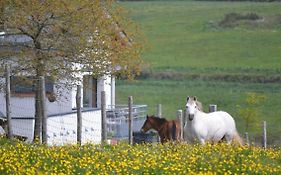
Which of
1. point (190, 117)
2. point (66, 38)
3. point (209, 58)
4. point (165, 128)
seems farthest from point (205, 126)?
point (209, 58)

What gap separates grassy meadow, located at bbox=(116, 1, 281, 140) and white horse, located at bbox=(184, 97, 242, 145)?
18.0 meters

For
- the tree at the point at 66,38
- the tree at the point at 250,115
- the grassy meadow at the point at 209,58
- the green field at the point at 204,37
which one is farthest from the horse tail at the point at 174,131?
the green field at the point at 204,37

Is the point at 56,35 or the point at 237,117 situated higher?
the point at 56,35

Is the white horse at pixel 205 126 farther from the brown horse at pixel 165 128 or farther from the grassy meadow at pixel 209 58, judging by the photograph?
the grassy meadow at pixel 209 58

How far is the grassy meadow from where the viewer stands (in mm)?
59625

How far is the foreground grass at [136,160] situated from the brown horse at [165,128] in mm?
8317

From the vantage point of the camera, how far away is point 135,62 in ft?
105

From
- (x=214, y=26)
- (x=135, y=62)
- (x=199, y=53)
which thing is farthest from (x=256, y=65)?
(x=135, y=62)

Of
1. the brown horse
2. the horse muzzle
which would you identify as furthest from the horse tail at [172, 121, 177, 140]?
the horse muzzle

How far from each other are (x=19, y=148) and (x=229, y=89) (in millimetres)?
40258

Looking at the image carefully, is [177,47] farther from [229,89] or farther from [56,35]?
[56,35]

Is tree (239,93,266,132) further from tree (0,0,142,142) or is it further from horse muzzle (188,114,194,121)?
horse muzzle (188,114,194,121)

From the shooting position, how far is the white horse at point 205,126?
29.8 m

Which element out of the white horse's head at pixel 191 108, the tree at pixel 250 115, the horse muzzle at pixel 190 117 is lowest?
the tree at pixel 250 115
